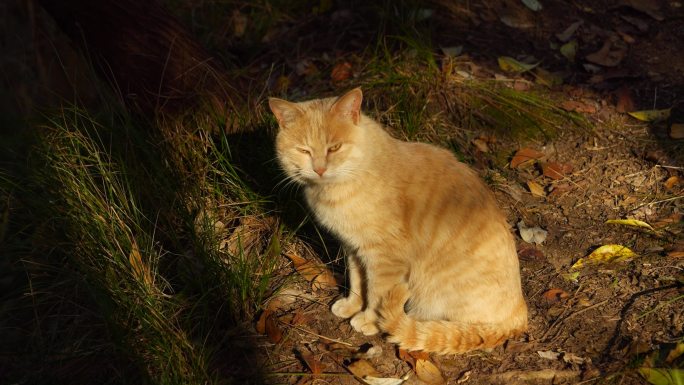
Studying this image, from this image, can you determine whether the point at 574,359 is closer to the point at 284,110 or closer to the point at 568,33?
the point at 284,110

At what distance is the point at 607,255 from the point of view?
3.53m

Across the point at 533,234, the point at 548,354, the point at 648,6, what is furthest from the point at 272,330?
the point at 648,6

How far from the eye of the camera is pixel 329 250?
3.82 meters

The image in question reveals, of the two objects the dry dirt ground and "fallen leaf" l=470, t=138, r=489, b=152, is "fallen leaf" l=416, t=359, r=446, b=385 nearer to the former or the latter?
the dry dirt ground

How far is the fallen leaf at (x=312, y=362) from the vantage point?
302 centimetres

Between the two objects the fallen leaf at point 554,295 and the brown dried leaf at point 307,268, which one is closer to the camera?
the fallen leaf at point 554,295

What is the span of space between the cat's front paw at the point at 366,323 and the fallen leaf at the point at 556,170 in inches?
63.2

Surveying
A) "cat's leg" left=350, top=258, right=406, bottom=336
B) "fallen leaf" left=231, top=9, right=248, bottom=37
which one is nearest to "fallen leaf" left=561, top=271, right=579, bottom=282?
"cat's leg" left=350, top=258, right=406, bottom=336

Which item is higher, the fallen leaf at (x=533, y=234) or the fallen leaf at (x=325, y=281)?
the fallen leaf at (x=533, y=234)

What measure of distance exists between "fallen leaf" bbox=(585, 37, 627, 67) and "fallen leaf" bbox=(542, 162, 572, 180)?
1088 millimetres

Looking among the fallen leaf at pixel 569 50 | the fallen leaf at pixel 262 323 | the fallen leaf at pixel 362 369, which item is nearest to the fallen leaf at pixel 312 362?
the fallen leaf at pixel 362 369

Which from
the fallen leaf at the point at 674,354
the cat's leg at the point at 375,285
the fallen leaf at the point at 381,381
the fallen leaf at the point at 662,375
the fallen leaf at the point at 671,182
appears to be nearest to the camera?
the fallen leaf at the point at 662,375

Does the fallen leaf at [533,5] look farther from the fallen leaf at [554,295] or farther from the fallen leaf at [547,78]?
the fallen leaf at [554,295]

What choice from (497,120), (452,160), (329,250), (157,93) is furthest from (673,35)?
(157,93)
